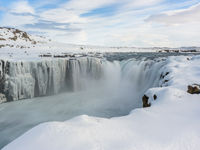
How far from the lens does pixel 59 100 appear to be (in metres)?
13.5

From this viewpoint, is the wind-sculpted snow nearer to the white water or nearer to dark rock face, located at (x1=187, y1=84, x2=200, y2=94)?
the white water

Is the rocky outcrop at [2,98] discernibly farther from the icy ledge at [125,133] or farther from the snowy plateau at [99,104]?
the icy ledge at [125,133]

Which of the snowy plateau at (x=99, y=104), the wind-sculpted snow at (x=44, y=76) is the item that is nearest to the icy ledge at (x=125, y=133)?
the snowy plateau at (x=99, y=104)

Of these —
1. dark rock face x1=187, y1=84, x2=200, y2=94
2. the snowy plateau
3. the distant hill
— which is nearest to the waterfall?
the snowy plateau

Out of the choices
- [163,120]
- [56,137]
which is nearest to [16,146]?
[56,137]

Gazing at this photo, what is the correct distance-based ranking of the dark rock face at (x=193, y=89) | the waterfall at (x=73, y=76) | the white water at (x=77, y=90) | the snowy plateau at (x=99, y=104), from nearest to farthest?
the snowy plateau at (x=99, y=104) → the dark rock face at (x=193, y=89) → the white water at (x=77, y=90) → the waterfall at (x=73, y=76)

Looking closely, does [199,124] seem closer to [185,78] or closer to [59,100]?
[185,78]

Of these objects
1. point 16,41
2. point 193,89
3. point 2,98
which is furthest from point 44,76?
point 16,41

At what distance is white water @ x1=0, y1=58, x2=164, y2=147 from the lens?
10.3 m

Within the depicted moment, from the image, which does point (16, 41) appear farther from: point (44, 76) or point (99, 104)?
point (99, 104)

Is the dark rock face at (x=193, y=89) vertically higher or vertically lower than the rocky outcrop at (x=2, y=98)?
higher

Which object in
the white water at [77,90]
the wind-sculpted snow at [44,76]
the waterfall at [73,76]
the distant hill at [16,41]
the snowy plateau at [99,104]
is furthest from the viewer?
the distant hill at [16,41]

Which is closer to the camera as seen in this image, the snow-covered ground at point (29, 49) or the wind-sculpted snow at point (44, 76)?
the wind-sculpted snow at point (44, 76)

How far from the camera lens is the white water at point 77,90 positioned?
1026 cm
